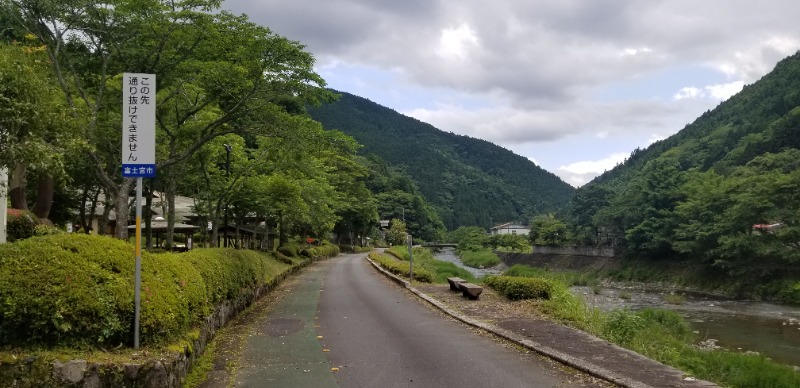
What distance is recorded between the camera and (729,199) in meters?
40.4

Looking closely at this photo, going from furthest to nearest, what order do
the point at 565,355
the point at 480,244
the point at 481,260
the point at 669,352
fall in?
the point at 480,244 < the point at 481,260 < the point at 669,352 < the point at 565,355

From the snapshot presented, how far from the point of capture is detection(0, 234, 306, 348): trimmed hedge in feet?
17.2

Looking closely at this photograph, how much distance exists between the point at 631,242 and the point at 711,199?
1086cm

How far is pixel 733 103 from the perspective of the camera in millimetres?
90188

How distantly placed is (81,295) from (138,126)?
1.99 meters

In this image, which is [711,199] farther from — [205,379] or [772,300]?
[205,379]

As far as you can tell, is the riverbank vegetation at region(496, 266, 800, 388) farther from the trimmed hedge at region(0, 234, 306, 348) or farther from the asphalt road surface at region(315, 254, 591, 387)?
the trimmed hedge at region(0, 234, 306, 348)

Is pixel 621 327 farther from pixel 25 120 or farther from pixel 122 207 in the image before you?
pixel 25 120

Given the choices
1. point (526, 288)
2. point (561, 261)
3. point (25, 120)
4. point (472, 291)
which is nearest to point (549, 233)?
point (561, 261)

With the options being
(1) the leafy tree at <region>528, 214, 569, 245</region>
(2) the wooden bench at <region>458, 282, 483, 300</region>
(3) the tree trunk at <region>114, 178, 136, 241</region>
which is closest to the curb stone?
(2) the wooden bench at <region>458, 282, 483, 300</region>

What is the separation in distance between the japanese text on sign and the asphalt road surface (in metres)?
3.43

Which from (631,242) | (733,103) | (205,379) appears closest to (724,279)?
(631,242)

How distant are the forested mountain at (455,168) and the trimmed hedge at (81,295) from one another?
101519mm

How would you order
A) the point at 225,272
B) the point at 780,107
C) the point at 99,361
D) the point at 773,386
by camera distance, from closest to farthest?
the point at 99,361
the point at 773,386
the point at 225,272
the point at 780,107
